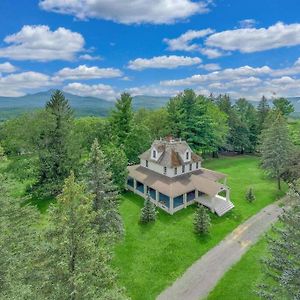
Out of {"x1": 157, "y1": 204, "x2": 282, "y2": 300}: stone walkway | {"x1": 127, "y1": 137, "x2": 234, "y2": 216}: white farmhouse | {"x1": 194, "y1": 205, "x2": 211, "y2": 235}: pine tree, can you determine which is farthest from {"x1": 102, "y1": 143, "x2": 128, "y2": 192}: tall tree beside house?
{"x1": 157, "y1": 204, "x2": 282, "y2": 300}: stone walkway

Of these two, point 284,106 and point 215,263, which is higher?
point 284,106

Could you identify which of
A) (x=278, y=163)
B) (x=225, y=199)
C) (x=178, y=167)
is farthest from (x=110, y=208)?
(x=278, y=163)

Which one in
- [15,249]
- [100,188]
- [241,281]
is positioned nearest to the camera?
[15,249]

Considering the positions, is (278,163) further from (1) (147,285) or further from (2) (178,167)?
(1) (147,285)

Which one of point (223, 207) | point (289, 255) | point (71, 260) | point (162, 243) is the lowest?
point (162, 243)

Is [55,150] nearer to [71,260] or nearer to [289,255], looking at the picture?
[71,260]

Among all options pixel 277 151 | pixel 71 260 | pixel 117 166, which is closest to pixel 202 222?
pixel 117 166

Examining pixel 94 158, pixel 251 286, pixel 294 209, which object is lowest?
pixel 251 286
